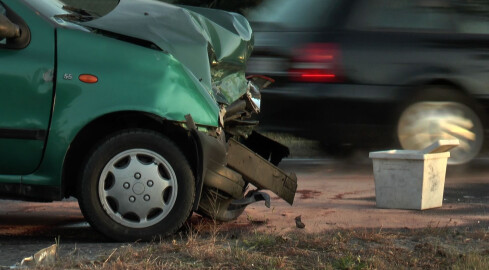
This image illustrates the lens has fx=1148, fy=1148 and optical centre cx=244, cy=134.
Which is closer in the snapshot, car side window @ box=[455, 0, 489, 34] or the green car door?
the green car door

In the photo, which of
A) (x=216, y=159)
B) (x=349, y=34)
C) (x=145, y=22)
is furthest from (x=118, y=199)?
(x=349, y=34)

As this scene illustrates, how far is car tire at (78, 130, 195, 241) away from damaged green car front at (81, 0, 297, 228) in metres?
0.15

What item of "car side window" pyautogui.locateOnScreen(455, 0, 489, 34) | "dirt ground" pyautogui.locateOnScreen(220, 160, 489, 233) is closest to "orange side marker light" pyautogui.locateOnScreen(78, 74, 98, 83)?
"dirt ground" pyautogui.locateOnScreen(220, 160, 489, 233)

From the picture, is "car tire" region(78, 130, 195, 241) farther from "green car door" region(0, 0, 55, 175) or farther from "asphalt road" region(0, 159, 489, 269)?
"green car door" region(0, 0, 55, 175)

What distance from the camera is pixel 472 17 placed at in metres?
10.9

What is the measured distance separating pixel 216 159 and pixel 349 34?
4.17 metres

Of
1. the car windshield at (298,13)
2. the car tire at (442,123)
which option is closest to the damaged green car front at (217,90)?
the car windshield at (298,13)

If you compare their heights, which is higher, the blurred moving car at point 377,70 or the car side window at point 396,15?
the car side window at point 396,15

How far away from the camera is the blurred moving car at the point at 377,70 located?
1058 cm

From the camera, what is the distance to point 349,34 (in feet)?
34.9

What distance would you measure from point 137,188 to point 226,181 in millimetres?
602

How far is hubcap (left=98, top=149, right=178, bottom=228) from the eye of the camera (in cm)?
659

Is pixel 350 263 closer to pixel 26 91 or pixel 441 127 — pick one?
pixel 26 91

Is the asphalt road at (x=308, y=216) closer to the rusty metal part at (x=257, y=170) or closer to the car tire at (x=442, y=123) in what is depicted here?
the rusty metal part at (x=257, y=170)
